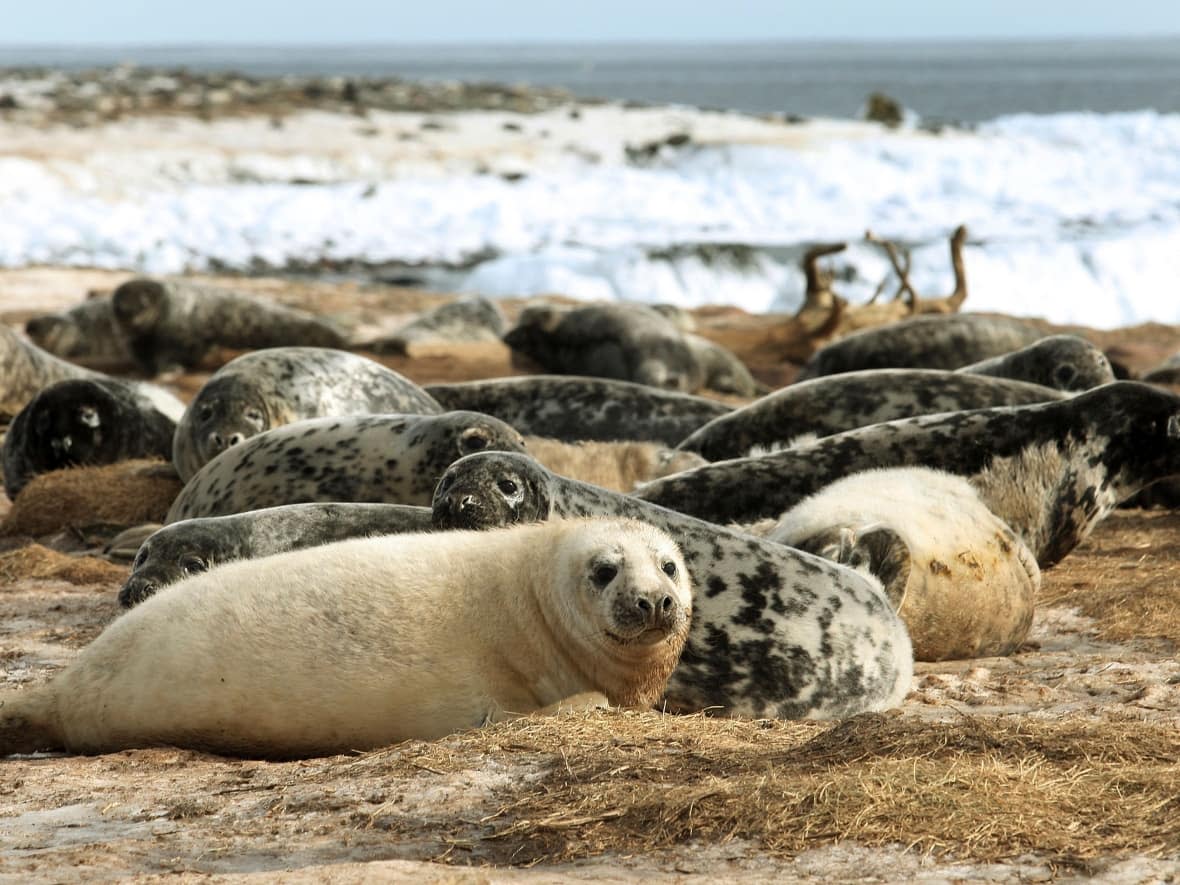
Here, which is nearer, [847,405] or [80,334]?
[847,405]

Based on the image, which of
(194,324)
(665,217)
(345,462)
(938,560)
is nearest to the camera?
(938,560)

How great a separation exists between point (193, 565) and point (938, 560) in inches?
88.5

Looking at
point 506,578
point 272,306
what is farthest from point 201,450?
point 272,306

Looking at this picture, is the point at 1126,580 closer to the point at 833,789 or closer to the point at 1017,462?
the point at 1017,462

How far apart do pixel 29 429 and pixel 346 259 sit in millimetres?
14628

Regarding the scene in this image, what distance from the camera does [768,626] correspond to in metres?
4.43

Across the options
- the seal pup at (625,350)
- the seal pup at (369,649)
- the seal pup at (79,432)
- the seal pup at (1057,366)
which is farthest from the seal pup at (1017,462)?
the seal pup at (625,350)

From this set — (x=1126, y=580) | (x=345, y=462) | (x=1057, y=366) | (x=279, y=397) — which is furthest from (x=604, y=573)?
(x=1057, y=366)

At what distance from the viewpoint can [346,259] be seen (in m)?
22.4

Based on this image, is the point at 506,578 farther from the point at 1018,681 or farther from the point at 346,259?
the point at 346,259

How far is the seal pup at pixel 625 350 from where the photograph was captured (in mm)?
11469

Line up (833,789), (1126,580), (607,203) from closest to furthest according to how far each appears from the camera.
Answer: (833,789)
(1126,580)
(607,203)

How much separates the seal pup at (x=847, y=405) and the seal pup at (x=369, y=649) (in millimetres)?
3565

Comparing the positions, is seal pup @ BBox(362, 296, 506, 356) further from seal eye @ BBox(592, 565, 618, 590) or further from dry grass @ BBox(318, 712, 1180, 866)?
dry grass @ BBox(318, 712, 1180, 866)
